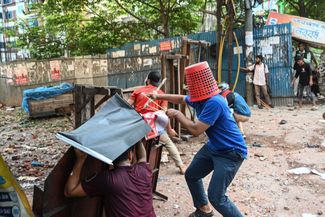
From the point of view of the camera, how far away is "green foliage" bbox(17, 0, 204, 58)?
15.0 m

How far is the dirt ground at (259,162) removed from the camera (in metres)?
4.57

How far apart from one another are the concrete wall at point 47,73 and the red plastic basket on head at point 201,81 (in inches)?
440

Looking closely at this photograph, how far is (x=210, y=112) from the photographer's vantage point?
3.22 m

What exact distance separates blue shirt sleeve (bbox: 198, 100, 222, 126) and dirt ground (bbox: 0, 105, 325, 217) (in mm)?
1608

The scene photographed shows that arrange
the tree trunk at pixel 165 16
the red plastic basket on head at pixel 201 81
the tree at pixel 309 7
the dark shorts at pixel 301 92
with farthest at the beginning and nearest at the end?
1. the tree at pixel 309 7
2. the tree trunk at pixel 165 16
3. the dark shorts at pixel 301 92
4. the red plastic basket on head at pixel 201 81

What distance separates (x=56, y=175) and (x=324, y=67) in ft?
43.2

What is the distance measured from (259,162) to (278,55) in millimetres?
5849

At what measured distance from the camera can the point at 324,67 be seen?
13609mm

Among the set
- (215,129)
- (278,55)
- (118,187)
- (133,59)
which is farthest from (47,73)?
(118,187)

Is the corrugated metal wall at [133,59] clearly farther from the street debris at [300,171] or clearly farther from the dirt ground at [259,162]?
the street debris at [300,171]

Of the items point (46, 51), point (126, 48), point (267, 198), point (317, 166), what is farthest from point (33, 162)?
point (46, 51)

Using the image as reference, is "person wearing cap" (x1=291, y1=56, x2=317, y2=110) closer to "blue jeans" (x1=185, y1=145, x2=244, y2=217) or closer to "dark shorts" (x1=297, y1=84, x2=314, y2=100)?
"dark shorts" (x1=297, y1=84, x2=314, y2=100)

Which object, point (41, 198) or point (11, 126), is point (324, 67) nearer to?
point (11, 126)

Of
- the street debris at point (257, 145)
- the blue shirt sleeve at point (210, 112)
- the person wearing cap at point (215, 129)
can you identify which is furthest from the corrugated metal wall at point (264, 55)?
the blue shirt sleeve at point (210, 112)
